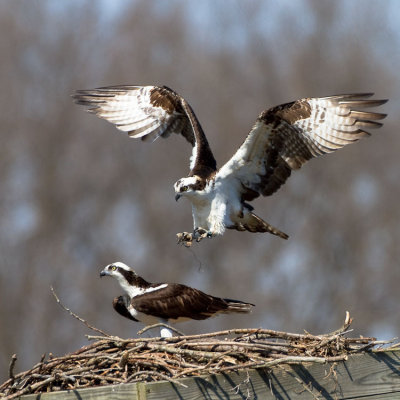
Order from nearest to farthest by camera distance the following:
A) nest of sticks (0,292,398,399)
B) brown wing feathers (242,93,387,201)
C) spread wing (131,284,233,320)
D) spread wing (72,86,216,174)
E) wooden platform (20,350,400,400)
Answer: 1. wooden platform (20,350,400,400)
2. nest of sticks (0,292,398,399)
3. spread wing (131,284,233,320)
4. brown wing feathers (242,93,387,201)
5. spread wing (72,86,216,174)

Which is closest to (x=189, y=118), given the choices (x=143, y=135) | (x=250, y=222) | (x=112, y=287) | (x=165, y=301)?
(x=143, y=135)

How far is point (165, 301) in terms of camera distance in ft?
19.8

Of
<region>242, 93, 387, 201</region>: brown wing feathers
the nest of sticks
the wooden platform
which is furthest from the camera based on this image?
<region>242, 93, 387, 201</region>: brown wing feathers

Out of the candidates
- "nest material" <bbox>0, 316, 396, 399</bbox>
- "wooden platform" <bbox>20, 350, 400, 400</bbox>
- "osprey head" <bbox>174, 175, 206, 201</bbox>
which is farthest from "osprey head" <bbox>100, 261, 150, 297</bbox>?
"wooden platform" <bbox>20, 350, 400, 400</bbox>

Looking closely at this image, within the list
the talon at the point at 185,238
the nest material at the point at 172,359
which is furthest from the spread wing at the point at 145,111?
the nest material at the point at 172,359

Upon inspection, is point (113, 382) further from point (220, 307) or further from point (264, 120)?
point (264, 120)

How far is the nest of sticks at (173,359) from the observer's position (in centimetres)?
445

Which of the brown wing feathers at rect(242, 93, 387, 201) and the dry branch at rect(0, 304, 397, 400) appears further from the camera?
the brown wing feathers at rect(242, 93, 387, 201)

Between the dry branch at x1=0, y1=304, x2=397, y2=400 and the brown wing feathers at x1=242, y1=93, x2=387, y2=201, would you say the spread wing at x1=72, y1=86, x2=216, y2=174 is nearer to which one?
the brown wing feathers at x1=242, y1=93, x2=387, y2=201

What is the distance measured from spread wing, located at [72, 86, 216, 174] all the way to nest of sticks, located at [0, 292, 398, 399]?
2.76 m

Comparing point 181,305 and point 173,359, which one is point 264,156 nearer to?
point 181,305

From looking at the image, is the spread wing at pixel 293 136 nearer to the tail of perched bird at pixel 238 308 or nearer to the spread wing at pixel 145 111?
the spread wing at pixel 145 111

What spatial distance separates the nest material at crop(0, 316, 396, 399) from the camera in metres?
4.46

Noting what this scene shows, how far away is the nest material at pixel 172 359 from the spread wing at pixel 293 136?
1873mm
